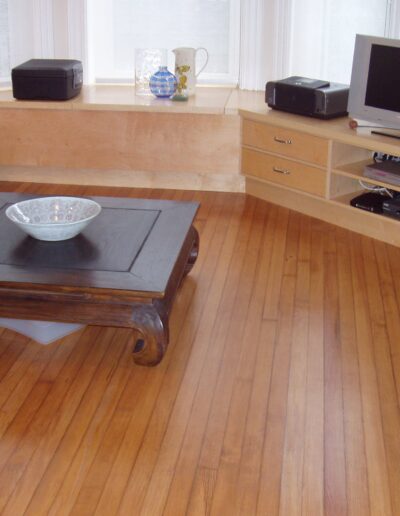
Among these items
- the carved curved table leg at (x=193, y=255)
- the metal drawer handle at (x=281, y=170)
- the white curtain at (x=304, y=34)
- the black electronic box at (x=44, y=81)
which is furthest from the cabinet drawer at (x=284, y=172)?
the black electronic box at (x=44, y=81)

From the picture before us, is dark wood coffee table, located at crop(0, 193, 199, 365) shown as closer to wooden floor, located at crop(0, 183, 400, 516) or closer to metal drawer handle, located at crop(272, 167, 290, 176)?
wooden floor, located at crop(0, 183, 400, 516)

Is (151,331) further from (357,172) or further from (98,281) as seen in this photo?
(357,172)

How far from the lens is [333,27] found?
15.3 ft

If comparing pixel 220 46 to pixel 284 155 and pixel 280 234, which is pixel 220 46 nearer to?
pixel 284 155

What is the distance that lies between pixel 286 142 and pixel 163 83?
2.83 feet

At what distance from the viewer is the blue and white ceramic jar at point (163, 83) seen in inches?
183

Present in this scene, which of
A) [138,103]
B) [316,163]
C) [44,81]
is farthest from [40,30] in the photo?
[316,163]

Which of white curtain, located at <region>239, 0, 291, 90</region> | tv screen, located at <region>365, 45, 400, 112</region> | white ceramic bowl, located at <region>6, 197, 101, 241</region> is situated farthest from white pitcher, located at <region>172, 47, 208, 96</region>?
white ceramic bowl, located at <region>6, 197, 101, 241</region>

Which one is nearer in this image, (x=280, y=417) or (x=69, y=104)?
(x=280, y=417)

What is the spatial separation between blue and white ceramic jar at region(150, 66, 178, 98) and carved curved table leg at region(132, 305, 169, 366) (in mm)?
2257

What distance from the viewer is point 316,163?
413cm

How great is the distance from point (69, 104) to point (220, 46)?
42.4 inches

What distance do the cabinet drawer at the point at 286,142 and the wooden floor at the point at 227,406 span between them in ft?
2.29

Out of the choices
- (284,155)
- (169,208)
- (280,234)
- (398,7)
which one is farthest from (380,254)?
(398,7)
